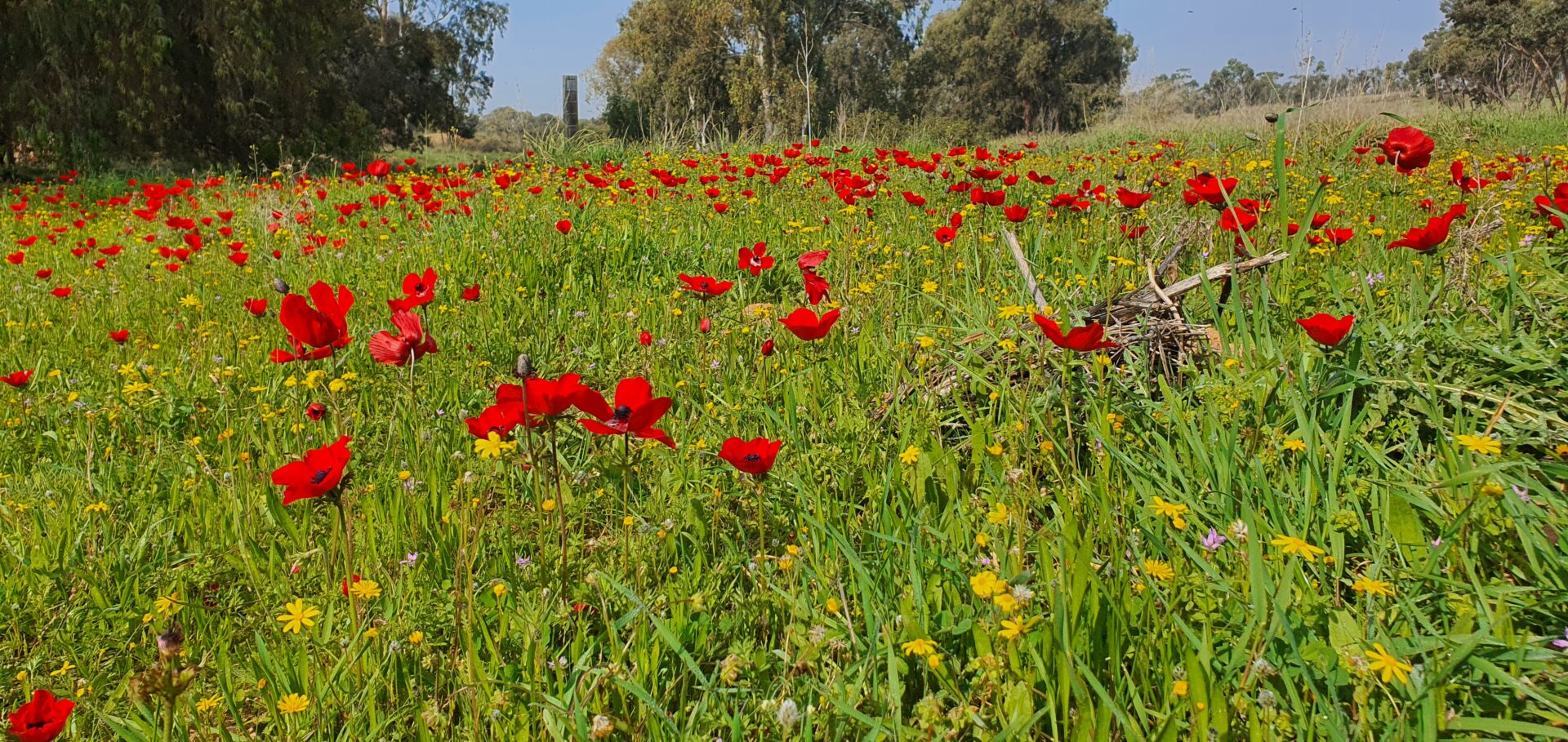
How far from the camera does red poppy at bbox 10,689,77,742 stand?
37.5 inches

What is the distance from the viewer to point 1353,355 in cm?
181

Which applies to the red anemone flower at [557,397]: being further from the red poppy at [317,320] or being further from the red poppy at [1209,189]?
the red poppy at [1209,189]

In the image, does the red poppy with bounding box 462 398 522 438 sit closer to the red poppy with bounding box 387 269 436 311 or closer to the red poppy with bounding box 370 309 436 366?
the red poppy with bounding box 370 309 436 366

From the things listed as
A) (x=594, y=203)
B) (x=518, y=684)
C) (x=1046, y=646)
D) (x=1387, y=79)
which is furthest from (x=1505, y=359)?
(x=1387, y=79)

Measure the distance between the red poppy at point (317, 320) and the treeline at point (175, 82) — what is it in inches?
402

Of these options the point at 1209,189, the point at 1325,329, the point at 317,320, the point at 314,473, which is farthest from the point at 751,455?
the point at 1209,189

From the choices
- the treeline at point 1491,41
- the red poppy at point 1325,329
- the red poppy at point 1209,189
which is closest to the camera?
the red poppy at point 1325,329

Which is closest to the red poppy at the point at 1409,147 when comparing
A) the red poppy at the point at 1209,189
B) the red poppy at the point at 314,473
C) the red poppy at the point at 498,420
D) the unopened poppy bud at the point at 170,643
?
the red poppy at the point at 1209,189

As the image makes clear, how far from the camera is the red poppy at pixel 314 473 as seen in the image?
120 cm

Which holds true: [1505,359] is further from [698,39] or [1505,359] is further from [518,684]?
[698,39]

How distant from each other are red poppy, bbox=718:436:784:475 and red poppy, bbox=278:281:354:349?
2.75 feet

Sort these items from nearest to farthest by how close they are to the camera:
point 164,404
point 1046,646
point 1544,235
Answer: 1. point 1046,646
2. point 164,404
3. point 1544,235

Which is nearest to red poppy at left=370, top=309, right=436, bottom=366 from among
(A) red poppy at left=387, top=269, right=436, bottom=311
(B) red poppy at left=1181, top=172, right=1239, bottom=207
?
(A) red poppy at left=387, top=269, right=436, bottom=311

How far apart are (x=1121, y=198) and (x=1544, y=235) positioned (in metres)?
1.38
